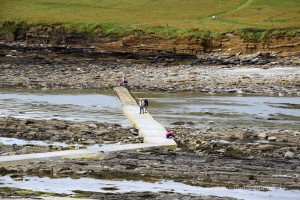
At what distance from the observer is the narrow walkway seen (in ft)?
83.4

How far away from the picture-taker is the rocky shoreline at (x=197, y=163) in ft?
63.5

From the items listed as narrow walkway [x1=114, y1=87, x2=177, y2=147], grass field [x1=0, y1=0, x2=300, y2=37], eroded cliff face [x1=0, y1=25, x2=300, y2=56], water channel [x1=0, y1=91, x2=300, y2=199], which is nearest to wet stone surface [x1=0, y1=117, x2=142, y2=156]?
narrow walkway [x1=114, y1=87, x2=177, y2=147]

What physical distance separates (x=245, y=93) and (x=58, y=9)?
52.8 metres

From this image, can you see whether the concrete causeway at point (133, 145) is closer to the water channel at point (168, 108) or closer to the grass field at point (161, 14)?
the water channel at point (168, 108)

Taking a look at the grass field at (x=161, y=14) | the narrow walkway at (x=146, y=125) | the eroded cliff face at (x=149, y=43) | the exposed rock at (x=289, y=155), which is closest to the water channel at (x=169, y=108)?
the narrow walkway at (x=146, y=125)

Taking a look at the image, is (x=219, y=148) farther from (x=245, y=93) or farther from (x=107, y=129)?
(x=245, y=93)

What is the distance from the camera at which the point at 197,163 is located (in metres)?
21.2

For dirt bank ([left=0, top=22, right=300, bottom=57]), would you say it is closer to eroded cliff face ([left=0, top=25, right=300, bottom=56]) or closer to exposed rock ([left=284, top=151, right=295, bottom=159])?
eroded cliff face ([left=0, top=25, right=300, bottom=56])

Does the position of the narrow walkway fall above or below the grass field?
below

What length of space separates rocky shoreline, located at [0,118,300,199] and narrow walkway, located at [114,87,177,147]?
601mm

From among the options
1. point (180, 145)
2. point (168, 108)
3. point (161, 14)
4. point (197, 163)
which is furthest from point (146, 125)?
point (161, 14)

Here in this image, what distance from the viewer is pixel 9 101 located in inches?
1666

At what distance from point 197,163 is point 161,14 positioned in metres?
67.2

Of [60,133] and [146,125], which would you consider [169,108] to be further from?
[60,133]
